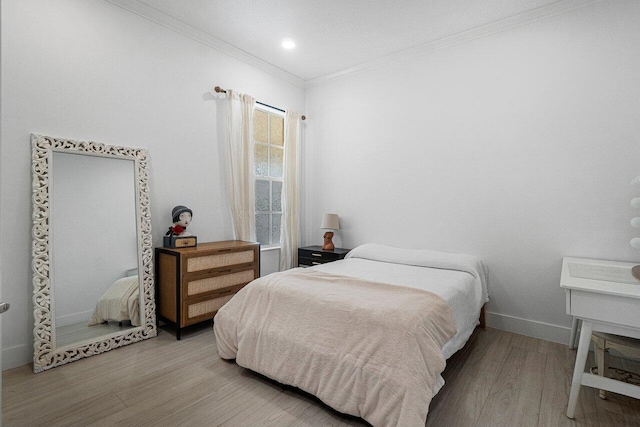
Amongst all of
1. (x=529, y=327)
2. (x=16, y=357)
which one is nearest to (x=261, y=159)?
(x=16, y=357)

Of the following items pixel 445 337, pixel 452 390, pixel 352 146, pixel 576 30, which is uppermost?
pixel 576 30

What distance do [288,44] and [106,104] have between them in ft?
6.15

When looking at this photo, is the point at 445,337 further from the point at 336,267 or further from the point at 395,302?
the point at 336,267

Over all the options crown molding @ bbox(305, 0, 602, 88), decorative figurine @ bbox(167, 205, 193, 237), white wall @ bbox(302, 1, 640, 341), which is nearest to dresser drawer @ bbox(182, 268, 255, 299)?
decorative figurine @ bbox(167, 205, 193, 237)

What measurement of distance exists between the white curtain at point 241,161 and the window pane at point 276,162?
442 mm

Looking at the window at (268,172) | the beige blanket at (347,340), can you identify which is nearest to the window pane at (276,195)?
the window at (268,172)

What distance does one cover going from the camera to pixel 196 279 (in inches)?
116

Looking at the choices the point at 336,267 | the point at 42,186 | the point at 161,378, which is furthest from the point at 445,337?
the point at 42,186

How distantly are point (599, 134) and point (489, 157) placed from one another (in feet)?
2.71

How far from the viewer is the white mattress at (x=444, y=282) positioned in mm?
2299

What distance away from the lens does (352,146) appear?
4.26m

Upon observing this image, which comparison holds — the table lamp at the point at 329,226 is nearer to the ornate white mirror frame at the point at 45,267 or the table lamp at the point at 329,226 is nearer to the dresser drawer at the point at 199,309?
the dresser drawer at the point at 199,309

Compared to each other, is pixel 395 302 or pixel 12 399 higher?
pixel 395 302

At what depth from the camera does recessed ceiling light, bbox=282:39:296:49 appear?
3539 millimetres
